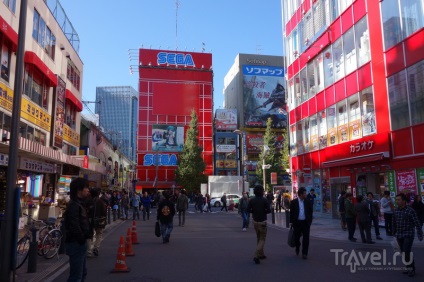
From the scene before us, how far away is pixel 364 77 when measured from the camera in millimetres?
20094

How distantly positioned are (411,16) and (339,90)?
6.65 meters

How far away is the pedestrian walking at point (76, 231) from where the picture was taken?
219 inches

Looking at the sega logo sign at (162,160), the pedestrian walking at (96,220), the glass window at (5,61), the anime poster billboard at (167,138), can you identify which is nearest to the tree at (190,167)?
the sega logo sign at (162,160)

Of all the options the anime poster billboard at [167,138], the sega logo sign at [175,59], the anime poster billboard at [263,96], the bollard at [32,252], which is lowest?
the bollard at [32,252]

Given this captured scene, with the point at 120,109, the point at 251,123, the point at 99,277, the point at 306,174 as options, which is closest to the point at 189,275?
the point at 99,277

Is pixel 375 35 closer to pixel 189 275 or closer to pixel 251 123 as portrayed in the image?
pixel 189 275

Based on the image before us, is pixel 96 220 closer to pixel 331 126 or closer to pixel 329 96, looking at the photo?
pixel 331 126

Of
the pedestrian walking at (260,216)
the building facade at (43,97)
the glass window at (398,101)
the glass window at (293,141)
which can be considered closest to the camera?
the pedestrian walking at (260,216)

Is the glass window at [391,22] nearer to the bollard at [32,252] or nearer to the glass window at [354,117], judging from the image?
the glass window at [354,117]

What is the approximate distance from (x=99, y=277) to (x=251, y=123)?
216ft

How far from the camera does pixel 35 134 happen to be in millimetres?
19922

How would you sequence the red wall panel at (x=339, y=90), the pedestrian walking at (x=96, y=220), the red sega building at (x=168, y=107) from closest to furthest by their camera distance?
the pedestrian walking at (x=96, y=220), the red wall panel at (x=339, y=90), the red sega building at (x=168, y=107)

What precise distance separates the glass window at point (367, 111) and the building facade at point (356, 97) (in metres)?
0.05

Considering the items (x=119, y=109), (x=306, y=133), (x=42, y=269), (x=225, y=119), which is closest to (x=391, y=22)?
(x=306, y=133)
